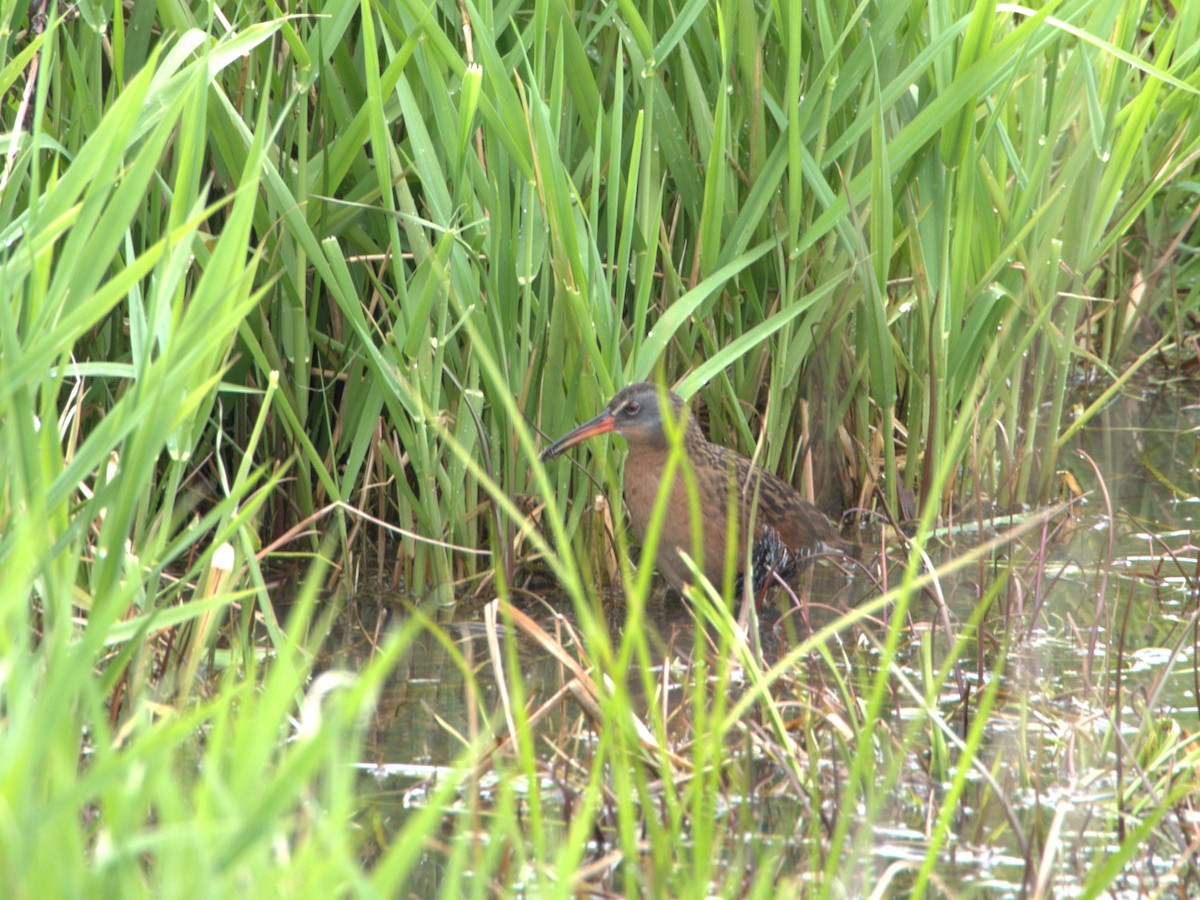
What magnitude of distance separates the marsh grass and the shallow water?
5 centimetres

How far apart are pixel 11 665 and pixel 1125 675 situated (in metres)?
2.72

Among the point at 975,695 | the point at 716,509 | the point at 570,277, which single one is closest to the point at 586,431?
the point at 570,277

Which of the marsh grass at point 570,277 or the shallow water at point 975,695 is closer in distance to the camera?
the shallow water at point 975,695

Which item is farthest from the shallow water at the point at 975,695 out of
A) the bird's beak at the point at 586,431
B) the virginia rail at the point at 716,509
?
the bird's beak at the point at 586,431

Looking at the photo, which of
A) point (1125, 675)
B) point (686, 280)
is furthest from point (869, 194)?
point (1125, 675)

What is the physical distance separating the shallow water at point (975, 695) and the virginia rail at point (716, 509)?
6.0 inches

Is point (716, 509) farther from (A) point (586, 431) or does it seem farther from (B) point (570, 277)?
(B) point (570, 277)

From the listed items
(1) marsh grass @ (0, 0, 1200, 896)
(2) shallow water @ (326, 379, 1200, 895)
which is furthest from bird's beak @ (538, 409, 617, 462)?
(2) shallow water @ (326, 379, 1200, 895)

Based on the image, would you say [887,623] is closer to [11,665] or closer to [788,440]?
[788,440]

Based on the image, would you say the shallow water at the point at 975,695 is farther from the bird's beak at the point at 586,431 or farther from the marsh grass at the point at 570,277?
the bird's beak at the point at 586,431

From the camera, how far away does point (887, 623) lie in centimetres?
410

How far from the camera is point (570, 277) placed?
A: 384cm

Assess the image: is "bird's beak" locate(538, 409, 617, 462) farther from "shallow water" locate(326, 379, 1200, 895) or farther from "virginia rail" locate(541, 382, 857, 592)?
"shallow water" locate(326, 379, 1200, 895)

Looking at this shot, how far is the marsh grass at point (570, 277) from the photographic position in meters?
2.97
